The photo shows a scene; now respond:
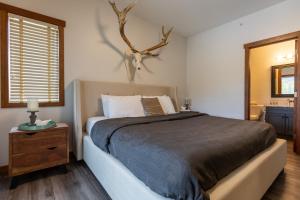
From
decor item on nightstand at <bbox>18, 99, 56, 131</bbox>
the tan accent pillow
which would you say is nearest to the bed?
decor item on nightstand at <bbox>18, 99, 56, 131</bbox>

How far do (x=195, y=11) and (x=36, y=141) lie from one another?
3378mm

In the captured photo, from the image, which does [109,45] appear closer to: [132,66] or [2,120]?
[132,66]

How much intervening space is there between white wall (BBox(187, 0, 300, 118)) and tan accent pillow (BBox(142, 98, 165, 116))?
1.75m

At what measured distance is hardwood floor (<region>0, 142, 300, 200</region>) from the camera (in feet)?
5.24

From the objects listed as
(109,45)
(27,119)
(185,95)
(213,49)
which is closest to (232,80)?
(213,49)

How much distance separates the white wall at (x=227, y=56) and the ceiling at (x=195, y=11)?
0.19 m

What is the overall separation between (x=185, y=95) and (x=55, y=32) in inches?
131

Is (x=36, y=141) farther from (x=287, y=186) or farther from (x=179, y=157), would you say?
(x=287, y=186)

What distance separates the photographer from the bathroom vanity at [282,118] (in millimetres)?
3807

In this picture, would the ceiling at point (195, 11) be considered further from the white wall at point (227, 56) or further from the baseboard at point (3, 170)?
the baseboard at point (3, 170)

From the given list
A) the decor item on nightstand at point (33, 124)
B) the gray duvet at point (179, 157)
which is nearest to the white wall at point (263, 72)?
the gray duvet at point (179, 157)

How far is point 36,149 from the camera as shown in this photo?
186cm

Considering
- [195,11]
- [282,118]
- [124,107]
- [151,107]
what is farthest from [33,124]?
[282,118]

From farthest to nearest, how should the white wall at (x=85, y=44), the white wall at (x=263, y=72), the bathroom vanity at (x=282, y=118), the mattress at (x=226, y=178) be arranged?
the white wall at (x=263, y=72), the bathroom vanity at (x=282, y=118), the white wall at (x=85, y=44), the mattress at (x=226, y=178)
